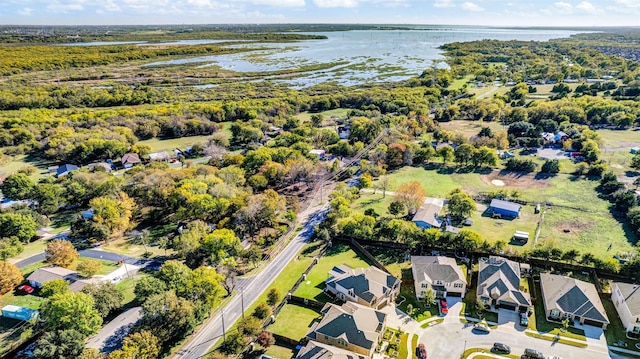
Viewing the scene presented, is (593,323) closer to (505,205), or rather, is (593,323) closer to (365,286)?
(365,286)

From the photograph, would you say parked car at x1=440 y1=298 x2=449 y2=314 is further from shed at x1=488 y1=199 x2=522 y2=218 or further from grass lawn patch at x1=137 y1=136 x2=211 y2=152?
grass lawn patch at x1=137 y1=136 x2=211 y2=152

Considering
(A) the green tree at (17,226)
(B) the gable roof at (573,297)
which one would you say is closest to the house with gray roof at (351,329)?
(B) the gable roof at (573,297)

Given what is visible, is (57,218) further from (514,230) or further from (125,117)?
(514,230)

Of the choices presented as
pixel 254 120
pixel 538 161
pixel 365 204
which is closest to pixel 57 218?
pixel 365 204

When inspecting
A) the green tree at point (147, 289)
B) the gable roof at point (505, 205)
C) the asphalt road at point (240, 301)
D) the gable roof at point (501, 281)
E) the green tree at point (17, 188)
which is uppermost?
the green tree at point (17, 188)

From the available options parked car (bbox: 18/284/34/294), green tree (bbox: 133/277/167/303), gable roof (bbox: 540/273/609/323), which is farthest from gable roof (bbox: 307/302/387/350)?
parked car (bbox: 18/284/34/294)

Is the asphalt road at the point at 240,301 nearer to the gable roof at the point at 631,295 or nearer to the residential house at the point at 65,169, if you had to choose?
the gable roof at the point at 631,295

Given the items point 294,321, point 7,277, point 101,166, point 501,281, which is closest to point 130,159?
point 101,166
